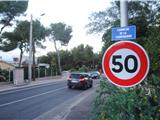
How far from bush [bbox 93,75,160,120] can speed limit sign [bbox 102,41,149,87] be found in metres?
0.41

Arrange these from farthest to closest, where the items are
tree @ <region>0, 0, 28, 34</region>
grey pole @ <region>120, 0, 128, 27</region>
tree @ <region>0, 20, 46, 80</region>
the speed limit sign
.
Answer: tree @ <region>0, 20, 46, 80</region>
tree @ <region>0, 0, 28, 34</region>
grey pole @ <region>120, 0, 128, 27</region>
the speed limit sign

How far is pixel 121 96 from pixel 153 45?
3.60 m

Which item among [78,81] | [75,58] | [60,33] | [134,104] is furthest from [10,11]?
[75,58]

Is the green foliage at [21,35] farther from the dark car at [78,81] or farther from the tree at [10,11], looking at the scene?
the dark car at [78,81]

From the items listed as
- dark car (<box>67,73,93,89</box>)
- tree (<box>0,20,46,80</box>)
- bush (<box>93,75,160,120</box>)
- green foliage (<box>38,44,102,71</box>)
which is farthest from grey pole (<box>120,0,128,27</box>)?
green foliage (<box>38,44,102,71</box>)

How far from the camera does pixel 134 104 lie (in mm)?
4148

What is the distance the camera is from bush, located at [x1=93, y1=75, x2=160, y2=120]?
4129 millimetres

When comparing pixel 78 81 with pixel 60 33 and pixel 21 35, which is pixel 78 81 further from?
pixel 60 33

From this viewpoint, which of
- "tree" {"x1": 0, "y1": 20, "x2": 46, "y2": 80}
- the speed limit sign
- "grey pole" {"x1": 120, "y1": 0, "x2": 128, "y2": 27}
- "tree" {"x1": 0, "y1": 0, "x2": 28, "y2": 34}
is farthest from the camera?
"tree" {"x1": 0, "y1": 20, "x2": 46, "y2": 80}

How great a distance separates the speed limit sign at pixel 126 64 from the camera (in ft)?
12.7

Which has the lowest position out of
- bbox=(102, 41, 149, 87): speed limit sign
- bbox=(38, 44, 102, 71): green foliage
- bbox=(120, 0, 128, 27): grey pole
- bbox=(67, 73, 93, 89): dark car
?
bbox=(67, 73, 93, 89): dark car

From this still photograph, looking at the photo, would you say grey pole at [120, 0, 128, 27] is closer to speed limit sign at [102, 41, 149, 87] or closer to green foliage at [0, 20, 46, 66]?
speed limit sign at [102, 41, 149, 87]

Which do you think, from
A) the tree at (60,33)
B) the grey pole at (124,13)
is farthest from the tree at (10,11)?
the grey pole at (124,13)

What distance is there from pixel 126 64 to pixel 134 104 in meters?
0.67
